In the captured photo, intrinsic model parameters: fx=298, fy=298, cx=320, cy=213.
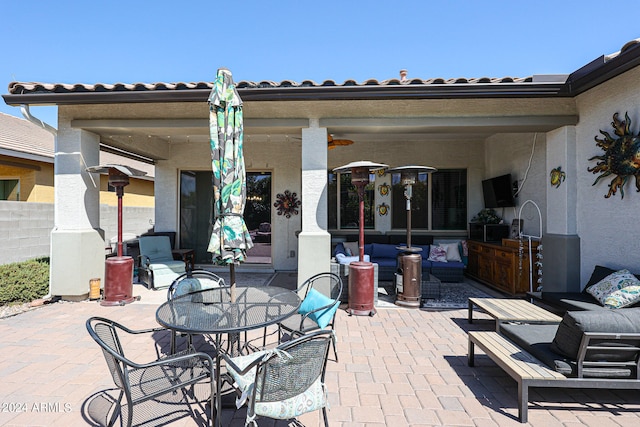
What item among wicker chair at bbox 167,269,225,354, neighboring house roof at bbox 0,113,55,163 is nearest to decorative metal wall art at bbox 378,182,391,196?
wicker chair at bbox 167,269,225,354

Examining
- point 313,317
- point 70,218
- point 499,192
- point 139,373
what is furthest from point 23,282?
point 499,192

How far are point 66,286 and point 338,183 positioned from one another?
19.9 ft

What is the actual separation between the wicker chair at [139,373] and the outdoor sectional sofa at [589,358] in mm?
2342

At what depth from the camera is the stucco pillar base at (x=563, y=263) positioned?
14.6 ft

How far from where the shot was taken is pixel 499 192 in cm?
676

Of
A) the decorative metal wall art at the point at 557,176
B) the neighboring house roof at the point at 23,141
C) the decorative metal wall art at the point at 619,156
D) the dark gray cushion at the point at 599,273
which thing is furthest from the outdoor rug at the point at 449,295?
the neighboring house roof at the point at 23,141

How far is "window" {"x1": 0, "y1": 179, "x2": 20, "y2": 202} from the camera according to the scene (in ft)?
28.0

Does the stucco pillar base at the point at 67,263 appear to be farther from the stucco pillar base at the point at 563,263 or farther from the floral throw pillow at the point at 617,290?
the stucco pillar base at the point at 563,263

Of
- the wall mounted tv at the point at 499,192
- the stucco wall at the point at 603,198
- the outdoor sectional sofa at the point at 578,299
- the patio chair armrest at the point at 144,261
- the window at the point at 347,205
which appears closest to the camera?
the outdoor sectional sofa at the point at 578,299

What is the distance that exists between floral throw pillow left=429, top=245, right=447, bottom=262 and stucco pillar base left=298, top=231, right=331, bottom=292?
10.4 feet

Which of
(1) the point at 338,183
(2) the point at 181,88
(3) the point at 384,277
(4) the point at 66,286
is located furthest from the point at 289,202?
(4) the point at 66,286

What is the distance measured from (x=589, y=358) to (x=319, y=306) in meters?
2.19

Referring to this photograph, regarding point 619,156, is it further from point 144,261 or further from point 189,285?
point 144,261

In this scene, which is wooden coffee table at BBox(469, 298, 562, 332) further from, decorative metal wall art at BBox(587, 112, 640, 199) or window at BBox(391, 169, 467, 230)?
window at BBox(391, 169, 467, 230)
